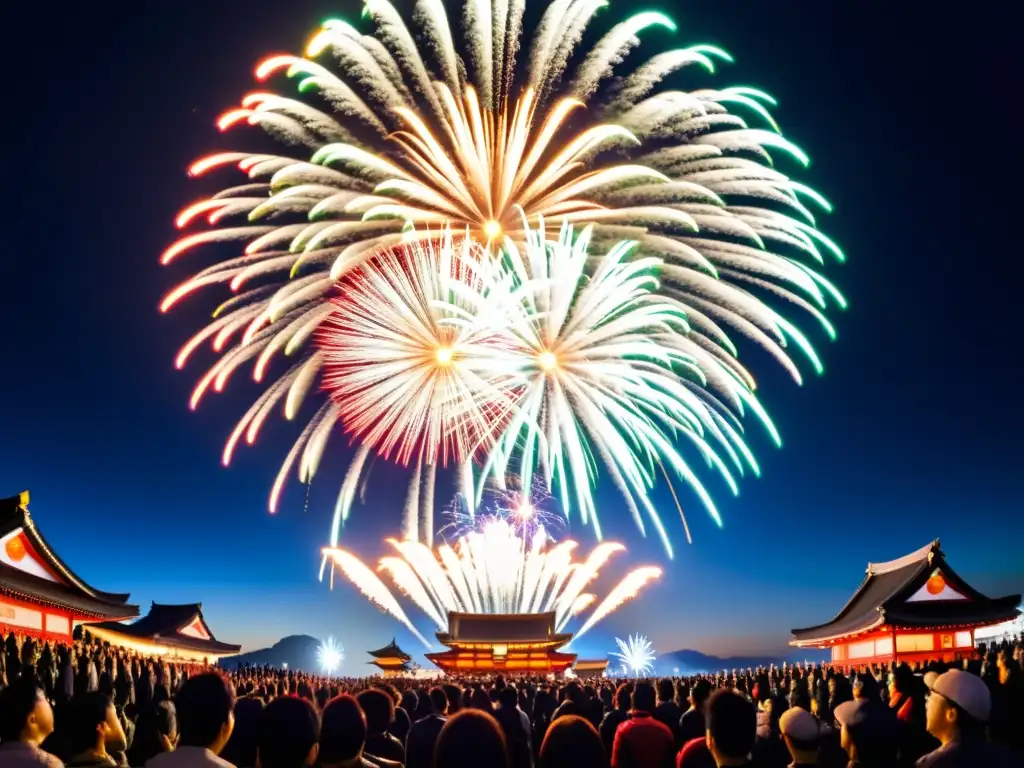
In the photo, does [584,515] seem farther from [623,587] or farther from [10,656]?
[10,656]

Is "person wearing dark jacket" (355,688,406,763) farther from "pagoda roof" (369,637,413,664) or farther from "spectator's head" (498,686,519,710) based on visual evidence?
"pagoda roof" (369,637,413,664)

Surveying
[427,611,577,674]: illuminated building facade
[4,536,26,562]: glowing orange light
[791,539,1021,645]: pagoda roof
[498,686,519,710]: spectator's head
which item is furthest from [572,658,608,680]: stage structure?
[498,686,519,710]: spectator's head

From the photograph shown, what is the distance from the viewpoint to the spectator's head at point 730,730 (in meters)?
5.70

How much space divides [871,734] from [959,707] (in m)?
0.88

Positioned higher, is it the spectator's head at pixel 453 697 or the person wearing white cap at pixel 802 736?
the person wearing white cap at pixel 802 736

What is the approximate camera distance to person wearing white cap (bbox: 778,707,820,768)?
230 inches

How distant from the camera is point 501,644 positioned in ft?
163

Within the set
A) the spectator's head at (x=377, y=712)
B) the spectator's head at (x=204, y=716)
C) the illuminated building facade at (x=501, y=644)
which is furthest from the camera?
the illuminated building facade at (x=501, y=644)

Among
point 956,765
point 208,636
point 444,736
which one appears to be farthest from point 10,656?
point 208,636

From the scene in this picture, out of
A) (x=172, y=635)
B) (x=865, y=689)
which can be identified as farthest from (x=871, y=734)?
(x=172, y=635)

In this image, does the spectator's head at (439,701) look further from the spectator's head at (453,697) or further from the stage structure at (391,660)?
the stage structure at (391,660)

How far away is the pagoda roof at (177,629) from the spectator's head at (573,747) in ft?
151

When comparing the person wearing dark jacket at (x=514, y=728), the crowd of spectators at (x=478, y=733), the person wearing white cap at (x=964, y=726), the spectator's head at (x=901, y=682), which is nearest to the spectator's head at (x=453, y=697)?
the person wearing dark jacket at (x=514, y=728)

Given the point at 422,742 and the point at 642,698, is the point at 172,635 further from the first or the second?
the point at 422,742
